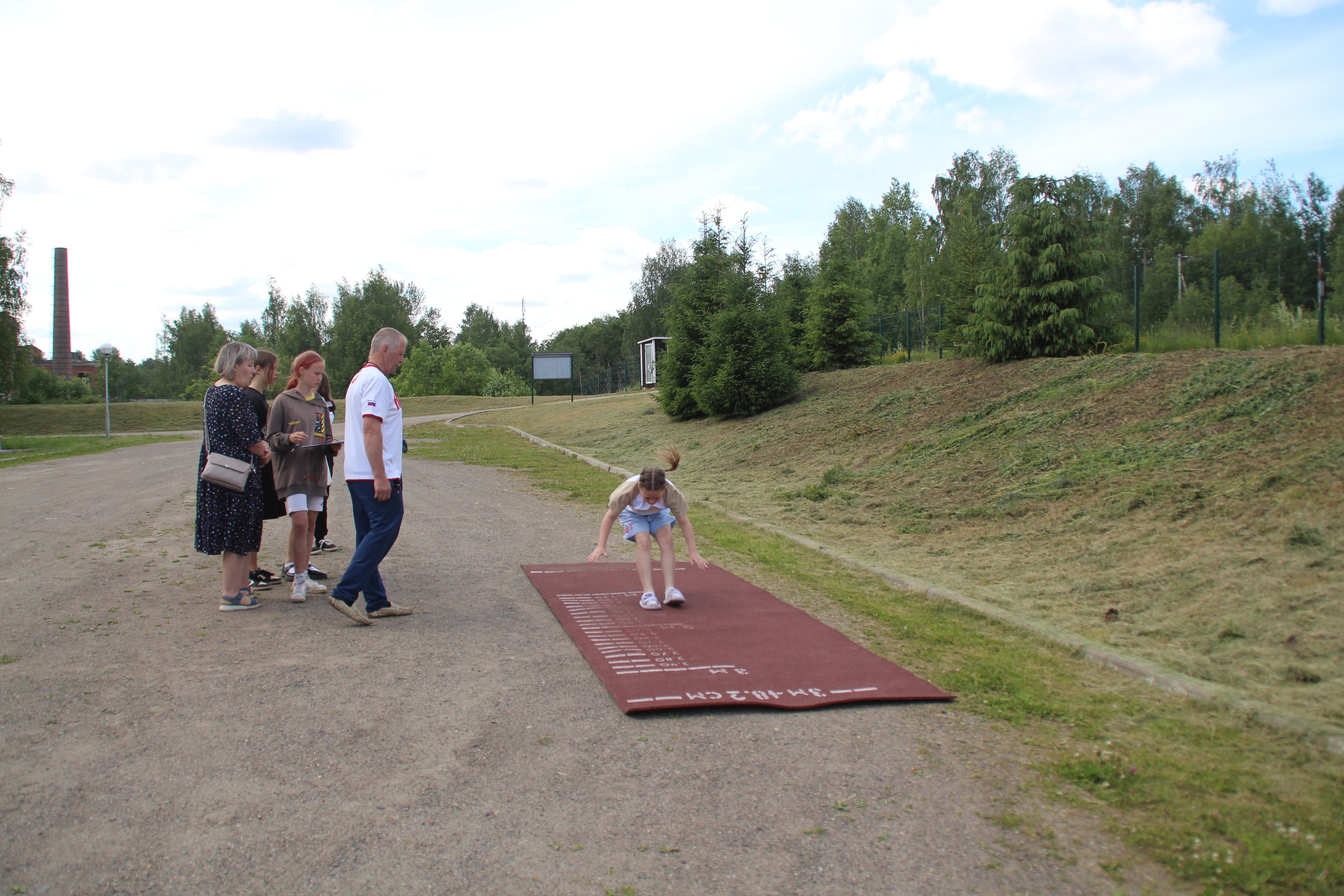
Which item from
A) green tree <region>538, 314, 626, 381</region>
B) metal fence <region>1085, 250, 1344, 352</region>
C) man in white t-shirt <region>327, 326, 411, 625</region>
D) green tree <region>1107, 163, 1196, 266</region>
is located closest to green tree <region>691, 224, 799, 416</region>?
metal fence <region>1085, 250, 1344, 352</region>

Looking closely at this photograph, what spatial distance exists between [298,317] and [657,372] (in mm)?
81911

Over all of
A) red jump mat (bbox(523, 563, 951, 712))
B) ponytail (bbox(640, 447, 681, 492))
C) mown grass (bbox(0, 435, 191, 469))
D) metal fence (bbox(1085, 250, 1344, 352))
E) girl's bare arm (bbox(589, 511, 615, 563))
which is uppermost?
metal fence (bbox(1085, 250, 1344, 352))

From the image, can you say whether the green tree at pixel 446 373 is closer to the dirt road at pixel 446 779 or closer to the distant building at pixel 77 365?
the distant building at pixel 77 365

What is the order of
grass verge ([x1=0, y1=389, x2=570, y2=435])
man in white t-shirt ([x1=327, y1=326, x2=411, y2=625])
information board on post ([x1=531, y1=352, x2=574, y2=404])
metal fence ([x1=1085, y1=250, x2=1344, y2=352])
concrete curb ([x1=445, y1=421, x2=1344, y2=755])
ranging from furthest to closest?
1. information board on post ([x1=531, y1=352, x2=574, y2=404])
2. grass verge ([x1=0, y1=389, x2=570, y2=435])
3. metal fence ([x1=1085, y1=250, x2=1344, y2=352])
4. man in white t-shirt ([x1=327, y1=326, x2=411, y2=625])
5. concrete curb ([x1=445, y1=421, x2=1344, y2=755])

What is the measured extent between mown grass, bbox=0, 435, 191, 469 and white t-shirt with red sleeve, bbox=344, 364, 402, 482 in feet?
61.0

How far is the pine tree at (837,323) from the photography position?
72.9 ft

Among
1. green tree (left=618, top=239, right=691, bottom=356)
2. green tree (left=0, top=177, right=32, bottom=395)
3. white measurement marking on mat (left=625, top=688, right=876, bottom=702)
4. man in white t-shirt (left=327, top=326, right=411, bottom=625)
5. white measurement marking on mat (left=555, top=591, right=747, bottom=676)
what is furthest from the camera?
green tree (left=618, top=239, right=691, bottom=356)

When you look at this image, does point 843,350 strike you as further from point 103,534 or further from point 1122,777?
point 1122,777

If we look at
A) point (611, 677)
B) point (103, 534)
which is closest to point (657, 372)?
point (103, 534)

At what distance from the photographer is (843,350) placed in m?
22.5

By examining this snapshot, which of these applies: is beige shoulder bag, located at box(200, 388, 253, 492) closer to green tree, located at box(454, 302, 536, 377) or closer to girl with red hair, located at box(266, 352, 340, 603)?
girl with red hair, located at box(266, 352, 340, 603)

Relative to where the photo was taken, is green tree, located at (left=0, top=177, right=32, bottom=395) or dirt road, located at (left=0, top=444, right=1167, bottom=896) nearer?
dirt road, located at (left=0, top=444, right=1167, bottom=896)

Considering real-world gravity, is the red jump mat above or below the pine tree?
below

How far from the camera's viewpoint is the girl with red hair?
20.3 feet
